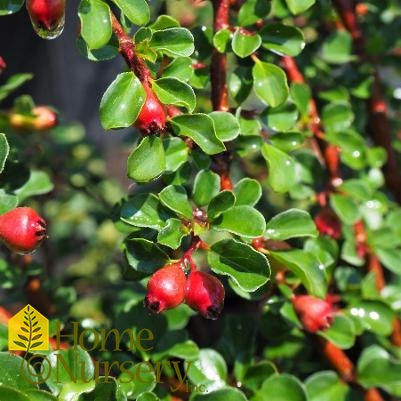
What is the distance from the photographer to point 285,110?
0.92 meters

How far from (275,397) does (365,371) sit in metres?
0.20

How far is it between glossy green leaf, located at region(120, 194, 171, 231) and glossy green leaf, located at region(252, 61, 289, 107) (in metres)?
0.19

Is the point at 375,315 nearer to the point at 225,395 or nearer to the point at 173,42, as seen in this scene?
the point at 225,395

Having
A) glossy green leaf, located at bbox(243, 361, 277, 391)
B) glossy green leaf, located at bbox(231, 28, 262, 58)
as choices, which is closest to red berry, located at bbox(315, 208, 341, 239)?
glossy green leaf, located at bbox(243, 361, 277, 391)

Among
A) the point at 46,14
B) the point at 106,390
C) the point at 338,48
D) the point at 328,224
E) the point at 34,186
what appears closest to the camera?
the point at 46,14

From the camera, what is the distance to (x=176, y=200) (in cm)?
76

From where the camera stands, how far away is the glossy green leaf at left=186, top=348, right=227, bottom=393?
0.90 metres

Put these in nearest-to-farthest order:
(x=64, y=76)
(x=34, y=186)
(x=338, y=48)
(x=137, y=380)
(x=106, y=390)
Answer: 1. (x=106, y=390)
2. (x=137, y=380)
3. (x=34, y=186)
4. (x=338, y=48)
5. (x=64, y=76)

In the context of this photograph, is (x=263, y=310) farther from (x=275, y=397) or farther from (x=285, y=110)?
(x=285, y=110)

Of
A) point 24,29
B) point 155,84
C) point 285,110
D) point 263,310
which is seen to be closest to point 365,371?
point 263,310

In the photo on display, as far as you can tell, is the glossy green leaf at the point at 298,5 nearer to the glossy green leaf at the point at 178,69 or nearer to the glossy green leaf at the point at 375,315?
the glossy green leaf at the point at 178,69

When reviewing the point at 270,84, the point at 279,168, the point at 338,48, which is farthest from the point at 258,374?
the point at 338,48

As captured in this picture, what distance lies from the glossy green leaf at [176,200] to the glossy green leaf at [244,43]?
0.57 ft

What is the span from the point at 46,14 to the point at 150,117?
0.14 metres
